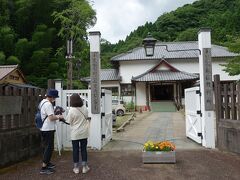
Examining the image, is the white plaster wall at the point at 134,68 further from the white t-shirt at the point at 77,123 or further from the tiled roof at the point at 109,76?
the white t-shirt at the point at 77,123

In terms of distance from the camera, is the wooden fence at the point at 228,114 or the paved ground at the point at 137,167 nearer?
the paved ground at the point at 137,167

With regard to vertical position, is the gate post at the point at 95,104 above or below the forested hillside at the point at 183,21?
below

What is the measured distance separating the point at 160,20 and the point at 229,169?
58.3 metres

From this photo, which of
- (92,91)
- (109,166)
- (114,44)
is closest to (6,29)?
(92,91)

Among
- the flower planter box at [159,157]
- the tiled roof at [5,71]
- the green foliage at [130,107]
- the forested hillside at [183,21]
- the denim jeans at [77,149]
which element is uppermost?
the forested hillside at [183,21]

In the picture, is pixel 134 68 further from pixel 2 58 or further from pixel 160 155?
pixel 160 155

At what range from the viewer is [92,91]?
32.3ft

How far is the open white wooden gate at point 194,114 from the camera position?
1031 cm

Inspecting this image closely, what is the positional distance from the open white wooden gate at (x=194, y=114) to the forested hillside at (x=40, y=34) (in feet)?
50.8

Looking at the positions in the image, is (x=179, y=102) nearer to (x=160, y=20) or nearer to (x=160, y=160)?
(x=160, y=160)

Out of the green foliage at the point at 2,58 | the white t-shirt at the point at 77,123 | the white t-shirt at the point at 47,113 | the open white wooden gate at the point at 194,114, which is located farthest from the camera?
the green foliage at the point at 2,58

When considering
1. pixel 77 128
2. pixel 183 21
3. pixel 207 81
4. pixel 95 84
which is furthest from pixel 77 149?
pixel 183 21

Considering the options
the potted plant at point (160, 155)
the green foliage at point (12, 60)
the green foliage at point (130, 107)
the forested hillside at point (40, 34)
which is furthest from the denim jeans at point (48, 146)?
the green foliage at point (130, 107)

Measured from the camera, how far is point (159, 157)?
7773mm
